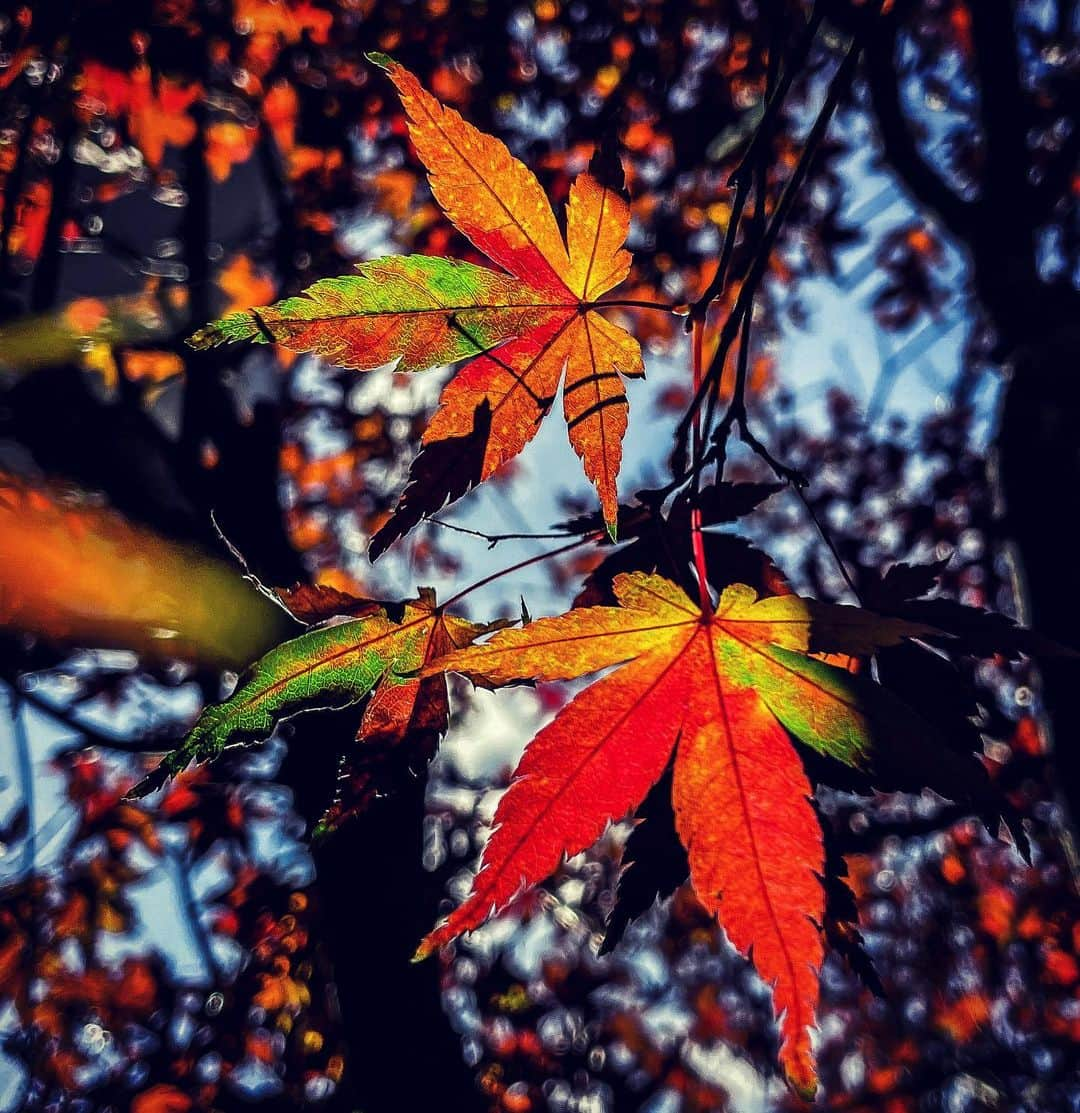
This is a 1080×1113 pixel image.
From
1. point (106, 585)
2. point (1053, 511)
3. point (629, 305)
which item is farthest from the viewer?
point (106, 585)

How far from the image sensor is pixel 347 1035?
2.92m

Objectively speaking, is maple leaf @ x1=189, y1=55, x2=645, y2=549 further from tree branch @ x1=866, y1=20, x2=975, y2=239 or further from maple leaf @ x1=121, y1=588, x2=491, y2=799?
tree branch @ x1=866, y1=20, x2=975, y2=239

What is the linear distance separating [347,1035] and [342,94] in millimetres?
4454

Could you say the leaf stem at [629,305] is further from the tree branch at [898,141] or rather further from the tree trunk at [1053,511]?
the tree branch at [898,141]

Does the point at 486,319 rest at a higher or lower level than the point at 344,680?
higher

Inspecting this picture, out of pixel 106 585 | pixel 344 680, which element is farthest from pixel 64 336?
pixel 344 680

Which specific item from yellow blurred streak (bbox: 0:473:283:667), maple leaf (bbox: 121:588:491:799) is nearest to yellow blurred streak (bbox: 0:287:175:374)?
yellow blurred streak (bbox: 0:473:283:667)

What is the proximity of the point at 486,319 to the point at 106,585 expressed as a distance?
10.2ft

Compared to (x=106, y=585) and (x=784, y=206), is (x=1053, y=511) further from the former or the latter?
(x=106, y=585)

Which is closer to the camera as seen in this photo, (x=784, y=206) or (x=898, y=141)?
(x=784, y=206)

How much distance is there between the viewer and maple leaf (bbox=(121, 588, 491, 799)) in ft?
2.29

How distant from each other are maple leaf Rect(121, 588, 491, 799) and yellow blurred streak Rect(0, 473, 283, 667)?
218cm

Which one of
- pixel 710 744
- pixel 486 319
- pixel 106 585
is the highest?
pixel 486 319

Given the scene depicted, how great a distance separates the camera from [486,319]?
0.75 metres
